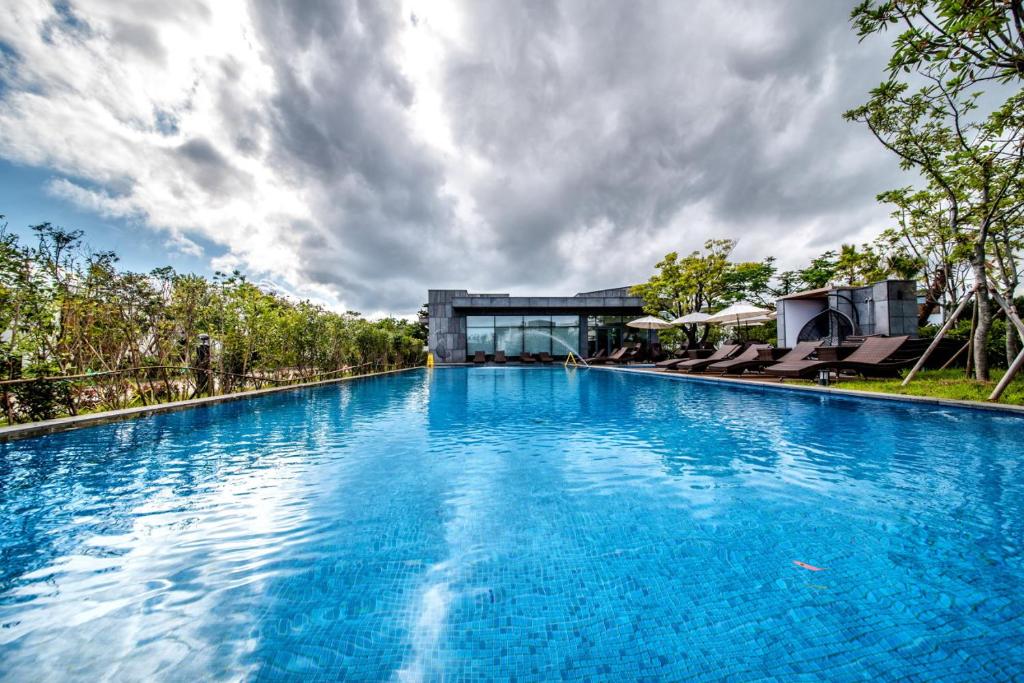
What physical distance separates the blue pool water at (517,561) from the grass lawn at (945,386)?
2.48m

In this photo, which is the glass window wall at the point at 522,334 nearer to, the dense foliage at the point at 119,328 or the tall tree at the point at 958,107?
the dense foliage at the point at 119,328

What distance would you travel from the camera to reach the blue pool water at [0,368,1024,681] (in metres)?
1.48

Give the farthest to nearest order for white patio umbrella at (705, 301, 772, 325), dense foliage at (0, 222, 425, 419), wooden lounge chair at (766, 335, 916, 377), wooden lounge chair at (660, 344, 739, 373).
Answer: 1. white patio umbrella at (705, 301, 772, 325)
2. wooden lounge chair at (660, 344, 739, 373)
3. wooden lounge chair at (766, 335, 916, 377)
4. dense foliage at (0, 222, 425, 419)

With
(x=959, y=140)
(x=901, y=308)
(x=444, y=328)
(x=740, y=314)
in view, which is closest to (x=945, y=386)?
(x=901, y=308)

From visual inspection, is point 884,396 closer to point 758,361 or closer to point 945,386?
point 945,386

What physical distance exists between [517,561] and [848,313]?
15.0 m

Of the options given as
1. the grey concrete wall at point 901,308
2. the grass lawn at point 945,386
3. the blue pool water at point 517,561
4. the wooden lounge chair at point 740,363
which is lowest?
the blue pool water at point 517,561

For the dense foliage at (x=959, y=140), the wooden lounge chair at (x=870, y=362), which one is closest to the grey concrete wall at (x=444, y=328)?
the wooden lounge chair at (x=870, y=362)

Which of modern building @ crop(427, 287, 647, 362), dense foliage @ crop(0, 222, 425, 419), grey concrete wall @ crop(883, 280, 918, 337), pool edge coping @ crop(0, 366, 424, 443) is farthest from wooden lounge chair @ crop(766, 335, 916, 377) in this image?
modern building @ crop(427, 287, 647, 362)

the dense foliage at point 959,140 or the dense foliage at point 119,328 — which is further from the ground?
the dense foliage at point 959,140

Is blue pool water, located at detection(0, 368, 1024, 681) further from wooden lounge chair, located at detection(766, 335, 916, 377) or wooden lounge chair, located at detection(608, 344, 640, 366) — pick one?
wooden lounge chair, located at detection(608, 344, 640, 366)

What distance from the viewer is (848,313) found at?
1251 centimetres

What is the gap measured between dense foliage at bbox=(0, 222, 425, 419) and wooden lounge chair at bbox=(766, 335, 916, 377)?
12.4 m

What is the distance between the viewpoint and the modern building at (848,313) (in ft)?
36.1
